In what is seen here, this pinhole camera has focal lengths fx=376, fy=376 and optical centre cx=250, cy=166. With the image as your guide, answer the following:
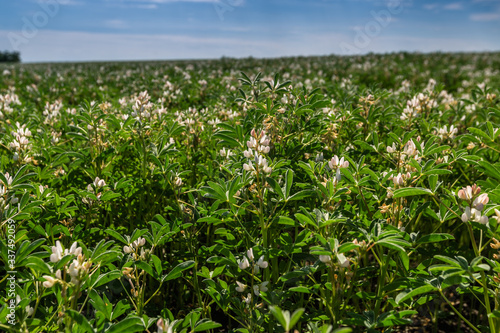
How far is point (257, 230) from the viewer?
2688 millimetres

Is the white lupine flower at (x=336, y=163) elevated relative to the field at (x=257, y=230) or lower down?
elevated

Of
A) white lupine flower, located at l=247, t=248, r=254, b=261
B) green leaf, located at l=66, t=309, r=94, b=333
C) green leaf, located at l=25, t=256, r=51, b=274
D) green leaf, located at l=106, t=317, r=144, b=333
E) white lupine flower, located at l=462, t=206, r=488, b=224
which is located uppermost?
white lupine flower, located at l=462, t=206, r=488, b=224

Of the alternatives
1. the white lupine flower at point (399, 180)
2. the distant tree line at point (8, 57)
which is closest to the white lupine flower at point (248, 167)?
the white lupine flower at point (399, 180)

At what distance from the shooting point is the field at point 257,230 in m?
1.83

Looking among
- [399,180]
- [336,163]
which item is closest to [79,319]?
[336,163]

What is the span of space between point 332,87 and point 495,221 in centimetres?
490

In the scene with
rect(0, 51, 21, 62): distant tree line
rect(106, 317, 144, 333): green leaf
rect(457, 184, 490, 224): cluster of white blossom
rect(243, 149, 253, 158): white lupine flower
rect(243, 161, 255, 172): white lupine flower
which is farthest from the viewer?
rect(0, 51, 21, 62): distant tree line

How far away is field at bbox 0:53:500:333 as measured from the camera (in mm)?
1835

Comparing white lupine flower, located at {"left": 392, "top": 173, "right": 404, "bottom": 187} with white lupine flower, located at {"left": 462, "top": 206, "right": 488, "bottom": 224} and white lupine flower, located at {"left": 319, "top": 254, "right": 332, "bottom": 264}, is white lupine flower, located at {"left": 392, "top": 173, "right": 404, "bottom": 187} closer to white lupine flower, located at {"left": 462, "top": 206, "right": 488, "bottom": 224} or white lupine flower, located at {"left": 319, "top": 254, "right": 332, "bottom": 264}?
white lupine flower, located at {"left": 462, "top": 206, "right": 488, "bottom": 224}

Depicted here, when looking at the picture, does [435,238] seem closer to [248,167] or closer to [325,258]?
[325,258]

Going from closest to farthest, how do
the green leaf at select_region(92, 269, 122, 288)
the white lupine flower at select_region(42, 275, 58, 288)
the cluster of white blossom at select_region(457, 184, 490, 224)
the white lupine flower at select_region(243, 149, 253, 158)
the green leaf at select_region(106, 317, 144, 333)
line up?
the white lupine flower at select_region(42, 275, 58, 288) → the green leaf at select_region(106, 317, 144, 333) → the cluster of white blossom at select_region(457, 184, 490, 224) → the green leaf at select_region(92, 269, 122, 288) → the white lupine flower at select_region(243, 149, 253, 158)

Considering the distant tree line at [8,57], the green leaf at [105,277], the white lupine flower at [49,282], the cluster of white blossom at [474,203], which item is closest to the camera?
the white lupine flower at [49,282]

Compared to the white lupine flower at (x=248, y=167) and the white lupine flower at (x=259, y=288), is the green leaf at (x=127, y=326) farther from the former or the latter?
the white lupine flower at (x=248, y=167)

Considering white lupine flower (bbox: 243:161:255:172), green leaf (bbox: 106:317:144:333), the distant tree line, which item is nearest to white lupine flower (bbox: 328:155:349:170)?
white lupine flower (bbox: 243:161:255:172)
